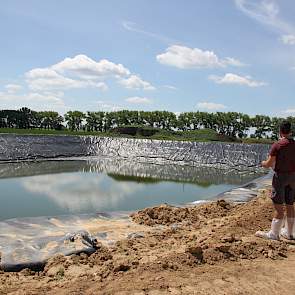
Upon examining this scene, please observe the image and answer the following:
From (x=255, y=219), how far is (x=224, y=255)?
1781 mm

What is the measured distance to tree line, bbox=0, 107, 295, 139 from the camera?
128ft

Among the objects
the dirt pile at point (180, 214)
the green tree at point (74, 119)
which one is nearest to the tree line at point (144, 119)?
the green tree at point (74, 119)

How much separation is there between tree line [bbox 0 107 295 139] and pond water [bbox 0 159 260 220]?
2158 cm

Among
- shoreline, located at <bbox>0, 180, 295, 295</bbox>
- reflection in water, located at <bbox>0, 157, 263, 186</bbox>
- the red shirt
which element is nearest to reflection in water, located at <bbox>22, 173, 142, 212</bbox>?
reflection in water, located at <bbox>0, 157, 263, 186</bbox>

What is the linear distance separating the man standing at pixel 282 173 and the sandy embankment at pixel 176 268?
0.31 meters

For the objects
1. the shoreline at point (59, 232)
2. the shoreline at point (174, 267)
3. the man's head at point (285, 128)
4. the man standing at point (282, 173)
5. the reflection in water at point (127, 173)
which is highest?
the man's head at point (285, 128)

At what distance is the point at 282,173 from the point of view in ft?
15.0

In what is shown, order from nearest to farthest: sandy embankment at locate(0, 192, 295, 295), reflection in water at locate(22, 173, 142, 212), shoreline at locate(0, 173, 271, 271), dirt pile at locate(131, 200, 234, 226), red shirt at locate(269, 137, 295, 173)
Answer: sandy embankment at locate(0, 192, 295, 295) < shoreline at locate(0, 173, 271, 271) < red shirt at locate(269, 137, 295, 173) < dirt pile at locate(131, 200, 234, 226) < reflection in water at locate(22, 173, 142, 212)

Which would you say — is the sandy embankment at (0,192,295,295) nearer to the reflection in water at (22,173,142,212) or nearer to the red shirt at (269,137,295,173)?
the red shirt at (269,137,295,173)

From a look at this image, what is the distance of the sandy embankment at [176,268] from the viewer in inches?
128

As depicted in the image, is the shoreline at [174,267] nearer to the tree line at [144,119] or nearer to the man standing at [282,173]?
the man standing at [282,173]

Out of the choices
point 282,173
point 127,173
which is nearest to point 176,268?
point 282,173

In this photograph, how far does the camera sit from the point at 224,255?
395cm

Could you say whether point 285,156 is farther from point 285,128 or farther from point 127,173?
point 127,173
